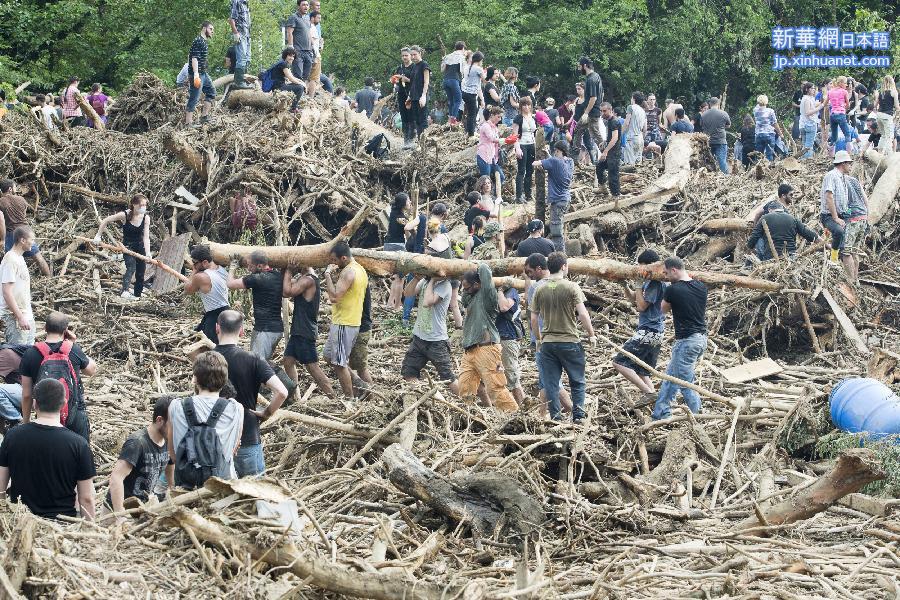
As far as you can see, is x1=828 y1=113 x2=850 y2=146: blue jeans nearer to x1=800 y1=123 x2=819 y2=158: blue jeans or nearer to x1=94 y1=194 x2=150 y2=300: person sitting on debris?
→ x1=800 y1=123 x2=819 y2=158: blue jeans

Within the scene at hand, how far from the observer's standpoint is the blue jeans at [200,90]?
17328 millimetres

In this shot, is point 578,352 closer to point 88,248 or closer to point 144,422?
point 144,422

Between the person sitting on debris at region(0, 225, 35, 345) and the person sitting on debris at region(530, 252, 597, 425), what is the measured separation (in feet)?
14.7

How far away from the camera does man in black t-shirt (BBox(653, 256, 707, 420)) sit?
9.84 meters

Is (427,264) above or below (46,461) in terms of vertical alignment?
above

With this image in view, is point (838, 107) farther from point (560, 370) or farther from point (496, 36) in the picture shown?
point (560, 370)

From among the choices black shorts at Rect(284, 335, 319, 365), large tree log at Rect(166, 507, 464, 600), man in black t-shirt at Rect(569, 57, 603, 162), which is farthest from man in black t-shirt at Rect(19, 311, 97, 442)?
man in black t-shirt at Rect(569, 57, 603, 162)

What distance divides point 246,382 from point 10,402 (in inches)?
101

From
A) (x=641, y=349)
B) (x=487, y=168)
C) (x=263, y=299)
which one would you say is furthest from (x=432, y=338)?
(x=487, y=168)

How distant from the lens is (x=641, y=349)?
10.5 m

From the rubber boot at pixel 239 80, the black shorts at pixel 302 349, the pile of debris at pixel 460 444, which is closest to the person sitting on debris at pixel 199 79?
the pile of debris at pixel 460 444

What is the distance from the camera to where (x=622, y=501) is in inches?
301

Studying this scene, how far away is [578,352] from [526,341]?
142 inches

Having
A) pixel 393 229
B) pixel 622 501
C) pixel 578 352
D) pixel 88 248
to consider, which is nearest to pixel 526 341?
pixel 393 229
